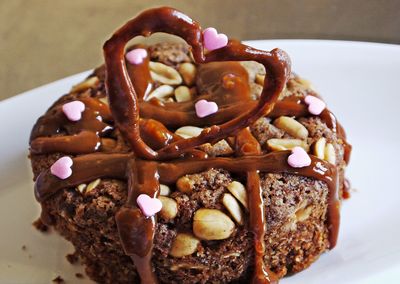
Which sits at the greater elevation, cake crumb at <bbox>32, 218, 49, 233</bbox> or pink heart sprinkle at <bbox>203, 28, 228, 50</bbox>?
pink heart sprinkle at <bbox>203, 28, 228, 50</bbox>

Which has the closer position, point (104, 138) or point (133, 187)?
point (133, 187)

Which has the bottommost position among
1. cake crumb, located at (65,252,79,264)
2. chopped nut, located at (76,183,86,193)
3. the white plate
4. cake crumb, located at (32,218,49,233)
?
cake crumb, located at (65,252,79,264)

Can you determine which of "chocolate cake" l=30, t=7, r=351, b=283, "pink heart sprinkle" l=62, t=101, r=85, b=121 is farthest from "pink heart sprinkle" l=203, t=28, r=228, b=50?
"pink heart sprinkle" l=62, t=101, r=85, b=121

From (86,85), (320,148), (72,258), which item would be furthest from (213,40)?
(72,258)

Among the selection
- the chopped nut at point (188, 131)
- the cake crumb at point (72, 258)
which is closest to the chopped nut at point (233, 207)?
the chopped nut at point (188, 131)

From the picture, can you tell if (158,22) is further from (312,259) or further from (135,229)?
(312,259)

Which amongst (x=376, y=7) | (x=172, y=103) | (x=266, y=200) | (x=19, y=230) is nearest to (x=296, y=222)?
(x=266, y=200)

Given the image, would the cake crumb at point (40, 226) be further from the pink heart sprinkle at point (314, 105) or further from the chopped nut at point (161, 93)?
the pink heart sprinkle at point (314, 105)

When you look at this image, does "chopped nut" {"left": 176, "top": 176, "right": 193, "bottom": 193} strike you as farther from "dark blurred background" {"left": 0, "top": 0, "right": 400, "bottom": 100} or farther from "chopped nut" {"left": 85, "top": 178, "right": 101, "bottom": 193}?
"dark blurred background" {"left": 0, "top": 0, "right": 400, "bottom": 100}
